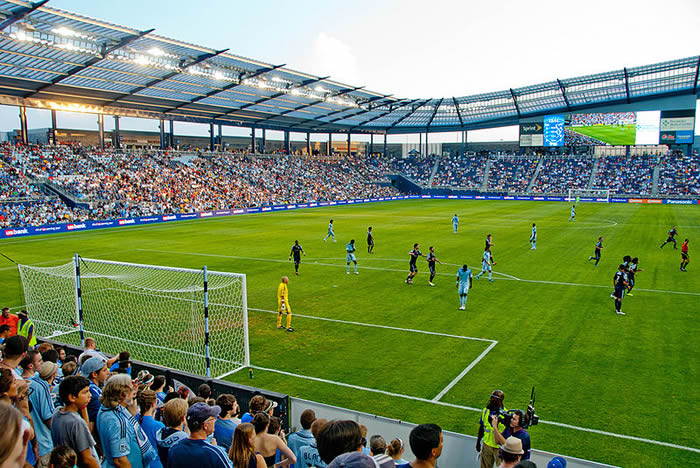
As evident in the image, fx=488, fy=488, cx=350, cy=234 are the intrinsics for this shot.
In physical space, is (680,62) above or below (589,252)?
above

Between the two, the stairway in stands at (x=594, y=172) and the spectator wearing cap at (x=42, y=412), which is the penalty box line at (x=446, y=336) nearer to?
the spectator wearing cap at (x=42, y=412)

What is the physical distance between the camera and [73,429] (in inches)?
185

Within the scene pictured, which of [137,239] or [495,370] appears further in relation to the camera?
[137,239]

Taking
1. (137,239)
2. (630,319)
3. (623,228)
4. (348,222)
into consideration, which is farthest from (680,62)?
(137,239)

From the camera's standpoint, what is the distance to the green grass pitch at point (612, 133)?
81250mm

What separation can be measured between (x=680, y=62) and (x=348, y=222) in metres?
53.3

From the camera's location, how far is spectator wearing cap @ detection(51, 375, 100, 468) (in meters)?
4.68

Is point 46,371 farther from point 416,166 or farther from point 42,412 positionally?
point 416,166

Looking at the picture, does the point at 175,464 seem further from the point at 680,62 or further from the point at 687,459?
the point at 680,62

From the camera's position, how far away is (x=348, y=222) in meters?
49.2

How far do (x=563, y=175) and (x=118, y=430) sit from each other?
93720 millimetres

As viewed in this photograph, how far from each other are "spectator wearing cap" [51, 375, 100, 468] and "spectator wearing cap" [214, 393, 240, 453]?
1.41 metres

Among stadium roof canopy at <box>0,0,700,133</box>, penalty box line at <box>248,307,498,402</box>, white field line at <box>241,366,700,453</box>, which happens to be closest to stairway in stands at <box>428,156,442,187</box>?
stadium roof canopy at <box>0,0,700,133</box>

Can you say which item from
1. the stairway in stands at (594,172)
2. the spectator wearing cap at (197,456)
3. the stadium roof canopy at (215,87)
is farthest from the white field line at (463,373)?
the stairway in stands at (594,172)
